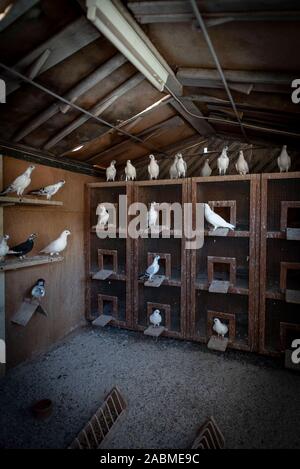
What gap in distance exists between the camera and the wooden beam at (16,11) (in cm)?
120

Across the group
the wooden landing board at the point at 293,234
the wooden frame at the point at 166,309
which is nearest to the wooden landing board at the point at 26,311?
the wooden frame at the point at 166,309

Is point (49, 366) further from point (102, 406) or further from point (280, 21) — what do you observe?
point (280, 21)

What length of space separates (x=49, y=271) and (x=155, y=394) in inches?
59.0

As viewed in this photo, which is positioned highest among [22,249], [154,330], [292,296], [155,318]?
[22,249]

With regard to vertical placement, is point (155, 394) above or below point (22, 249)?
below

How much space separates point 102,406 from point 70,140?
2.25m

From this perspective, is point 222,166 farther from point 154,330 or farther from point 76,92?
point 154,330

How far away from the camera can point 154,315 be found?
2695mm

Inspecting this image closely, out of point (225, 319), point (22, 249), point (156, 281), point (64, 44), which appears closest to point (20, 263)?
point (22, 249)

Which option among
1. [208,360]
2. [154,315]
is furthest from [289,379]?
[154,315]

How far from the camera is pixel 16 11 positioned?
1231mm

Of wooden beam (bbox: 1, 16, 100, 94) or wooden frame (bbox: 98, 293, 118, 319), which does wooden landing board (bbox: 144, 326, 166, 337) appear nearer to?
wooden frame (bbox: 98, 293, 118, 319)

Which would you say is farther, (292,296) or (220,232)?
(220,232)
